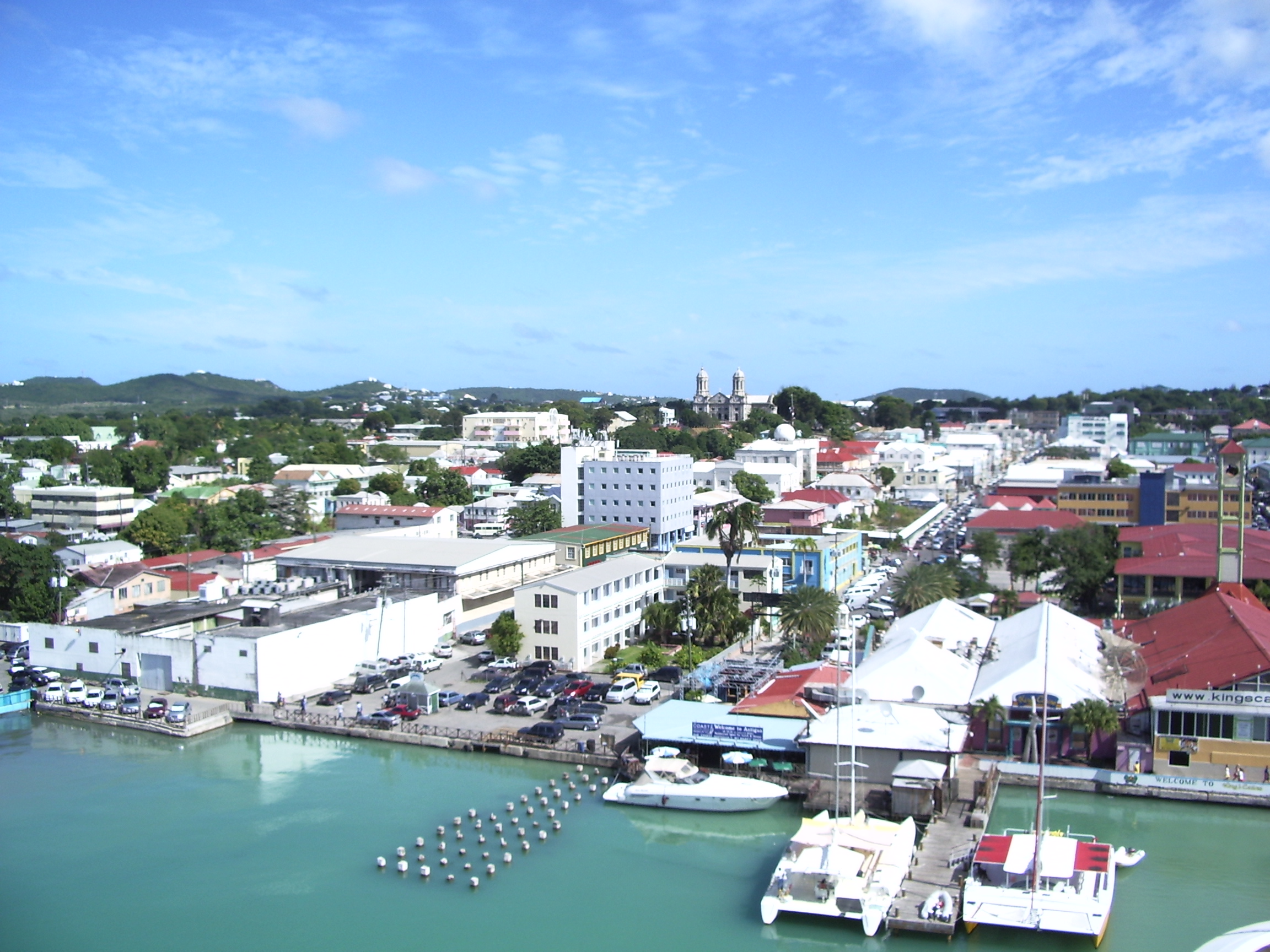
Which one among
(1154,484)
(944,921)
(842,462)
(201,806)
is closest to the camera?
(944,921)

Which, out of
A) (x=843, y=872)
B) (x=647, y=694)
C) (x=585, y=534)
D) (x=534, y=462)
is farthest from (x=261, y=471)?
(x=843, y=872)

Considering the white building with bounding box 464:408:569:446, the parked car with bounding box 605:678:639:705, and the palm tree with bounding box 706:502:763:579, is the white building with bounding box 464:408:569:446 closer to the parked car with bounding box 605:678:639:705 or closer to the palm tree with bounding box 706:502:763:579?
the palm tree with bounding box 706:502:763:579

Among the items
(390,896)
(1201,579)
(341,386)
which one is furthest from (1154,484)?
(341,386)

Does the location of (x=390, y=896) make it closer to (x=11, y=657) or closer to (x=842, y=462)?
(x=11, y=657)

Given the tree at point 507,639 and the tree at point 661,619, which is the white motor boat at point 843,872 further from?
the tree at point 661,619

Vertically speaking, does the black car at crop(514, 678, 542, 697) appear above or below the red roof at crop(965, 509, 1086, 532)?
below

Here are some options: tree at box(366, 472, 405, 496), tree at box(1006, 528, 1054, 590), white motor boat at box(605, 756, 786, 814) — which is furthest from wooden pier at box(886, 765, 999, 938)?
tree at box(366, 472, 405, 496)
